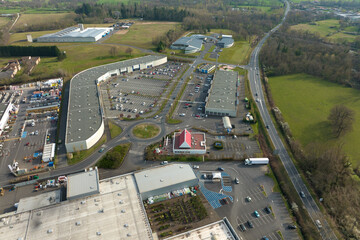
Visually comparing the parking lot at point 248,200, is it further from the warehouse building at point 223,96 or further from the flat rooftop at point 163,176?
the warehouse building at point 223,96

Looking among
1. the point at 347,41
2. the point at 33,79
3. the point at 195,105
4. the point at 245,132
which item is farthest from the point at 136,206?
the point at 347,41

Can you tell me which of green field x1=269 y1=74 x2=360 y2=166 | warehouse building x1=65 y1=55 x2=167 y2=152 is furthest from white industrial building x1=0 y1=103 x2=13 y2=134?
green field x1=269 y1=74 x2=360 y2=166

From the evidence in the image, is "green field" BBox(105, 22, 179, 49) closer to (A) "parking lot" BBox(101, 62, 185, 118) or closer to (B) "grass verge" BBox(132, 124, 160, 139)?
(A) "parking lot" BBox(101, 62, 185, 118)

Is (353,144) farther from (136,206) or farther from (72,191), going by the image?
(72,191)

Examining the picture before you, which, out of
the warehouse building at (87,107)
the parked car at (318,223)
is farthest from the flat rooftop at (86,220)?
the parked car at (318,223)

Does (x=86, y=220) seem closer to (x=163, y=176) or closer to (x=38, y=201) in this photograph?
(x=38, y=201)
